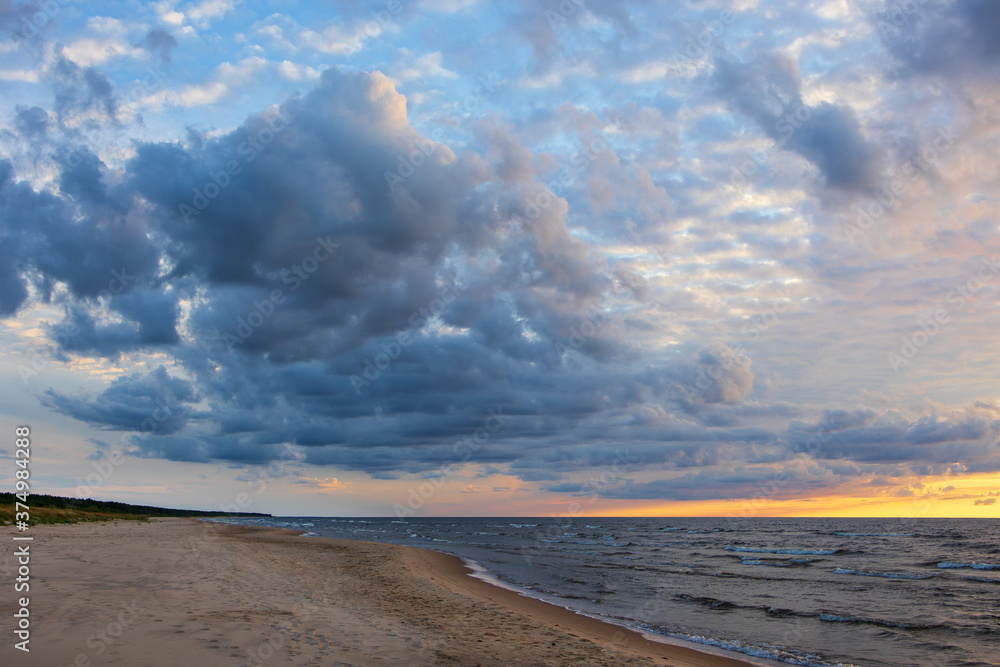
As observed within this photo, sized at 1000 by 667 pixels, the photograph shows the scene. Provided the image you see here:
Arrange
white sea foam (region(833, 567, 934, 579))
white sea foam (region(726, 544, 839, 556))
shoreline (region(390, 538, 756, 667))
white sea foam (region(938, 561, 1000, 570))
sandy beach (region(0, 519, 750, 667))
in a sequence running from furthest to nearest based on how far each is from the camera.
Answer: white sea foam (region(726, 544, 839, 556))
white sea foam (region(938, 561, 1000, 570))
white sea foam (region(833, 567, 934, 579))
shoreline (region(390, 538, 756, 667))
sandy beach (region(0, 519, 750, 667))

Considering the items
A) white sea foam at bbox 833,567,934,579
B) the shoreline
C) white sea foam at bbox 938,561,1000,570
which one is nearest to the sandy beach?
the shoreline

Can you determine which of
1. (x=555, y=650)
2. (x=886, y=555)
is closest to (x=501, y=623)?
(x=555, y=650)

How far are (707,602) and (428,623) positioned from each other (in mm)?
15990

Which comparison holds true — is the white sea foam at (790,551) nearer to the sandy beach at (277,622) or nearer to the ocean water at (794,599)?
the ocean water at (794,599)

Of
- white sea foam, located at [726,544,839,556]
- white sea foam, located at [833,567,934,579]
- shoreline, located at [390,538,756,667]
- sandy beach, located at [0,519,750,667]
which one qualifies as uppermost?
sandy beach, located at [0,519,750,667]

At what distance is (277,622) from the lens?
13.8 m

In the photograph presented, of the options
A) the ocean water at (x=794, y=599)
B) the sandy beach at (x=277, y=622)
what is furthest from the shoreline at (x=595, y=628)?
the ocean water at (x=794, y=599)

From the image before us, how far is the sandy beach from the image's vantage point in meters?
10.8

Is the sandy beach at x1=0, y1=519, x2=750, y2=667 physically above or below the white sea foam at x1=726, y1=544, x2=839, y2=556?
above

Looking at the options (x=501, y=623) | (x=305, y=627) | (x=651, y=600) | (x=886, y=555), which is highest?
(x=305, y=627)

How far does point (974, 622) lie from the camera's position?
22.8 meters

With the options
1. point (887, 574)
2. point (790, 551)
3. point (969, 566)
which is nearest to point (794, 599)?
point (887, 574)

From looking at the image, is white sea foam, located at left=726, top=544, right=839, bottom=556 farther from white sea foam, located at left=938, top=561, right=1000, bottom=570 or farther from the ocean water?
white sea foam, located at left=938, top=561, right=1000, bottom=570

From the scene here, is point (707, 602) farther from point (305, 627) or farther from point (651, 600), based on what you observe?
point (305, 627)
